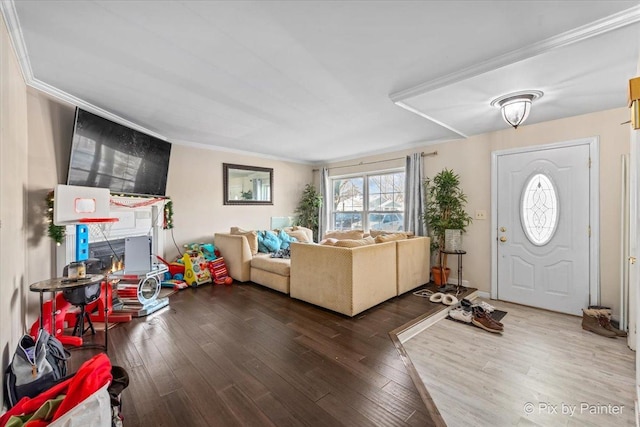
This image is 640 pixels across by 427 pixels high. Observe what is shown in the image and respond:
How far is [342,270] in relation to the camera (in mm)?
2984

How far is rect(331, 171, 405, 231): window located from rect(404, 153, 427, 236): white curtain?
33 cm

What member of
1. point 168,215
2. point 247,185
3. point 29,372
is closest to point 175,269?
point 168,215

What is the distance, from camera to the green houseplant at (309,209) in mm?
6258

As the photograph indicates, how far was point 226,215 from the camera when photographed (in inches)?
203

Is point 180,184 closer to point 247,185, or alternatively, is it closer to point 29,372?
point 247,185

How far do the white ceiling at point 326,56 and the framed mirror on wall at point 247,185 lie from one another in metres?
1.82

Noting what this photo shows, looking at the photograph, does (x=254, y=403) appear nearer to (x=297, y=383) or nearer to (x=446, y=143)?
(x=297, y=383)

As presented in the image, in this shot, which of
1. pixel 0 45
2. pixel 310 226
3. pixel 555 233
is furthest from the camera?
pixel 310 226

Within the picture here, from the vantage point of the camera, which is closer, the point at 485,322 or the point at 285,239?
the point at 485,322

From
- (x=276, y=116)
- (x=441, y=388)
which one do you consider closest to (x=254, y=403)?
(x=441, y=388)

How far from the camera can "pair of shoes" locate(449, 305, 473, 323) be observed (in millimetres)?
3034

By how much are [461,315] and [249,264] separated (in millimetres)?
3130

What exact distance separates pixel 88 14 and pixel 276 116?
1.95 meters

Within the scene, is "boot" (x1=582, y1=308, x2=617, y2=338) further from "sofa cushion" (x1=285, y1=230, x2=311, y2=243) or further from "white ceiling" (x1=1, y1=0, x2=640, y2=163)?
"sofa cushion" (x1=285, y1=230, x2=311, y2=243)
